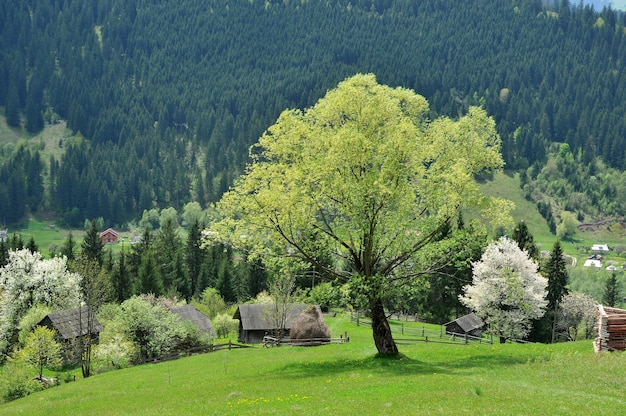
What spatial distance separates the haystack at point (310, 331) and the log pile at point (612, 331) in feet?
109

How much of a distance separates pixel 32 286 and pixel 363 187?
205ft

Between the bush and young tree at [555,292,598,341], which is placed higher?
young tree at [555,292,598,341]

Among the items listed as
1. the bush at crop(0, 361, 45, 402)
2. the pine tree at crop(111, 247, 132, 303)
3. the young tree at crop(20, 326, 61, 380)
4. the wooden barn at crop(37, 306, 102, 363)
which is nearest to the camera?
the bush at crop(0, 361, 45, 402)

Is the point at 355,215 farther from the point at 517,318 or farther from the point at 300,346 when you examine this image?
the point at 517,318

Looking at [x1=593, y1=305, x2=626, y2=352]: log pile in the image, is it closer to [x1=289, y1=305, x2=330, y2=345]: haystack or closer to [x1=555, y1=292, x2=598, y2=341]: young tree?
[x1=289, y1=305, x2=330, y2=345]: haystack

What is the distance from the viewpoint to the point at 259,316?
3374 inches

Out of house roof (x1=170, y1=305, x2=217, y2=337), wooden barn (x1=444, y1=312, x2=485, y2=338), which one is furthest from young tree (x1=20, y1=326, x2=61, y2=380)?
wooden barn (x1=444, y1=312, x2=485, y2=338)

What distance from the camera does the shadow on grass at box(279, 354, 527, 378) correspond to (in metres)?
32.8

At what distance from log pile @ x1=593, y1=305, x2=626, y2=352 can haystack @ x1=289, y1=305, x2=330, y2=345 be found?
33.3 meters

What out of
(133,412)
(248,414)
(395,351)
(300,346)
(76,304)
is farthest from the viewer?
(76,304)

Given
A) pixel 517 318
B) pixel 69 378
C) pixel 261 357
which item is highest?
pixel 517 318

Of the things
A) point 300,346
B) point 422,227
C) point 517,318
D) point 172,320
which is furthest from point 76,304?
point 422,227

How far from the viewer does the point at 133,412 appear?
96.3 feet

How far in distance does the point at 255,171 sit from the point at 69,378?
33.6 m
